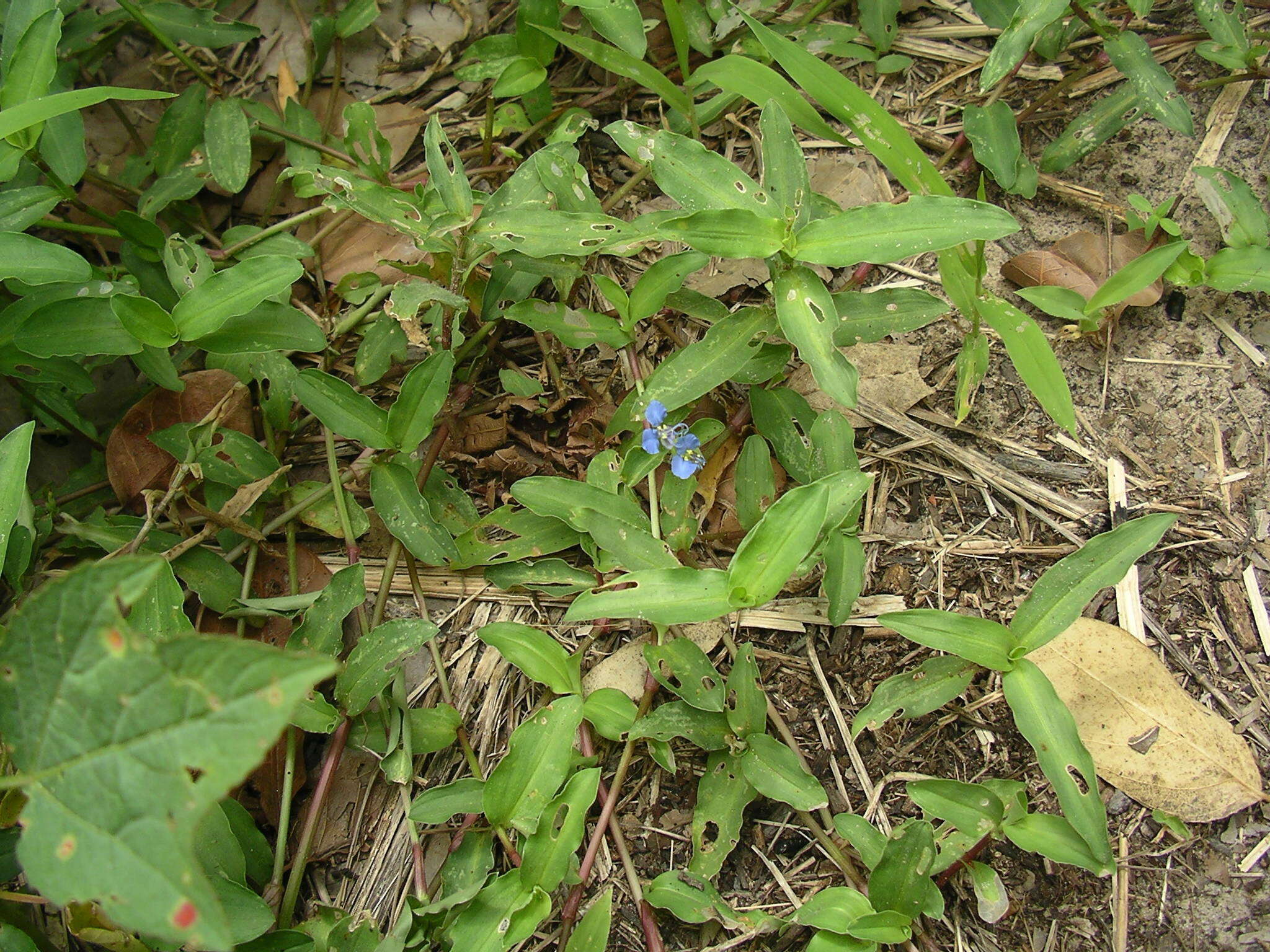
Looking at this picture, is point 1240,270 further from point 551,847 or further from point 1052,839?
point 551,847

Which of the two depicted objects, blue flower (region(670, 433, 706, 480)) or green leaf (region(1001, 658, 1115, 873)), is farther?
blue flower (region(670, 433, 706, 480))

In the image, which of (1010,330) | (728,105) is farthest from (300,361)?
(1010,330)

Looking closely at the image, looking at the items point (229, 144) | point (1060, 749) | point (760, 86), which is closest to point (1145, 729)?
point (1060, 749)

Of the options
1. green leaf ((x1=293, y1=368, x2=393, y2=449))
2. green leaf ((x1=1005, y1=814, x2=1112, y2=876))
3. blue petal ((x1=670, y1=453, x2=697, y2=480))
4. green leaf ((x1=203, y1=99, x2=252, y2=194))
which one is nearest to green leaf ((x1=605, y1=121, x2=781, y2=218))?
blue petal ((x1=670, y1=453, x2=697, y2=480))

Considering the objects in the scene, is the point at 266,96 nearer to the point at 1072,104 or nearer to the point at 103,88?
the point at 103,88

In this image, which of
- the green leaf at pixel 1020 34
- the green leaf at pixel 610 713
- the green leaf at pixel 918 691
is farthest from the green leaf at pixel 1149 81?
the green leaf at pixel 610 713

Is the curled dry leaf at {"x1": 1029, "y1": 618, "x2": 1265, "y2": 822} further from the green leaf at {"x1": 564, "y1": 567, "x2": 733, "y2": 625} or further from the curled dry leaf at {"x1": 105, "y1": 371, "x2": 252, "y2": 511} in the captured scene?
the curled dry leaf at {"x1": 105, "y1": 371, "x2": 252, "y2": 511}

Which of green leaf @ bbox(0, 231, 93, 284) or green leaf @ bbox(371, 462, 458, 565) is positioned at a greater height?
green leaf @ bbox(0, 231, 93, 284)
